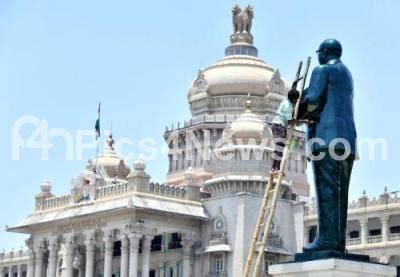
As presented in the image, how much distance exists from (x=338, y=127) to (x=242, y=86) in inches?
2130

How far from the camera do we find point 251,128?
60125 mm

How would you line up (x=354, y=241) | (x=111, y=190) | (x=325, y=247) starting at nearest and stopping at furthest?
(x=325, y=247) < (x=111, y=190) < (x=354, y=241)

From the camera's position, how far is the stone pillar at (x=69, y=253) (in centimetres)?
6022

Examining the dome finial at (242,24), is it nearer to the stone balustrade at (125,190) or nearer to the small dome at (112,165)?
the small dome at (112,165)

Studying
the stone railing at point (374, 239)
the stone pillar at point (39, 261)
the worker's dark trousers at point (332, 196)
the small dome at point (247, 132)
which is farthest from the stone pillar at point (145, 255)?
the worker's dark trousers at point (332, 196)

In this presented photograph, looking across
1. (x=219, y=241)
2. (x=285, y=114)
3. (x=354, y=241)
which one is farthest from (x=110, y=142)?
(x=285, y=114)

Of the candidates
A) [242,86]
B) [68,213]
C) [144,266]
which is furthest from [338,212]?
[242,86]

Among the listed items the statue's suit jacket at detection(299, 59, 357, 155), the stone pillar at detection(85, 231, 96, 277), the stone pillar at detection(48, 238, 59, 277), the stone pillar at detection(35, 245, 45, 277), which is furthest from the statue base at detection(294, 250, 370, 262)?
the stone pillar at detection(35, 245, 45, 277)

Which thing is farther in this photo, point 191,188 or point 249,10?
point 249,10

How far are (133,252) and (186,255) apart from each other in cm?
495

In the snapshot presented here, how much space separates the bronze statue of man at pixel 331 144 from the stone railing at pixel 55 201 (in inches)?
1761

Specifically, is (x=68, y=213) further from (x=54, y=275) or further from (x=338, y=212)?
(x=338, y=212)

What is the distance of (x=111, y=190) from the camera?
5794cm

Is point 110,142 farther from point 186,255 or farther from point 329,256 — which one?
point 329,256
